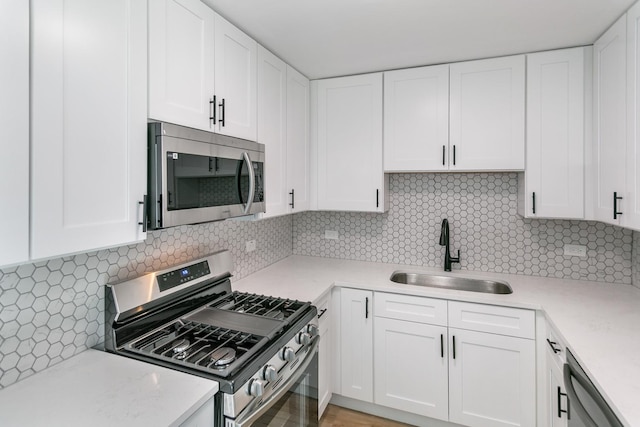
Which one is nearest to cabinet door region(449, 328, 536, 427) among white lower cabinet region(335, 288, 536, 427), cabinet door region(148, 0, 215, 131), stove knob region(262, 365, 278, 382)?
white lower cabinet region(335, 288, 536, 427)

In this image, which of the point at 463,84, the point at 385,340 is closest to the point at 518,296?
the point at 385,340

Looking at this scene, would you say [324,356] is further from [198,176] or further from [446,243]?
[198,176]

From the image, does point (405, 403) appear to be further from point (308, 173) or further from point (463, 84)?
point (463, 84)

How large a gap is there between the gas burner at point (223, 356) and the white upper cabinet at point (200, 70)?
3.10 ft

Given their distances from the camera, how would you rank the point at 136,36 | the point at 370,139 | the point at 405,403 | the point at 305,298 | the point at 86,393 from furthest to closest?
the point at 370,139, the point at 405,403, the point at 305,298, the point at 136,36, the point at 86,393

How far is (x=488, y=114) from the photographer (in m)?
2.22

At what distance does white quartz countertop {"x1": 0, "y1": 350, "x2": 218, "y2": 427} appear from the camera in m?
0.94

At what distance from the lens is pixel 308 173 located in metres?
2.68

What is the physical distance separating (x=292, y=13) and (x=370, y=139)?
1098 millimetres

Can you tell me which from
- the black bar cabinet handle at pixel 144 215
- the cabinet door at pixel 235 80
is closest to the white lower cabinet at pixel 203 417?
the black bar cabinet handle at pixel 144 215

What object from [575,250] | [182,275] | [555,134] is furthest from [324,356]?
[555,134]

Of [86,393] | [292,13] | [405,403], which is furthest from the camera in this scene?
[405,403]

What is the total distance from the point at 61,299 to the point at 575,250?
9.69 ft

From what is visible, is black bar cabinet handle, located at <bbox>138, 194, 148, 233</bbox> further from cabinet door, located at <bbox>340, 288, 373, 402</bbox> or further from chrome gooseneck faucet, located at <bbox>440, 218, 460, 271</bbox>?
chrome gooseneck faucet, located at <bbox>440, 218, 460, 271</bbox>
